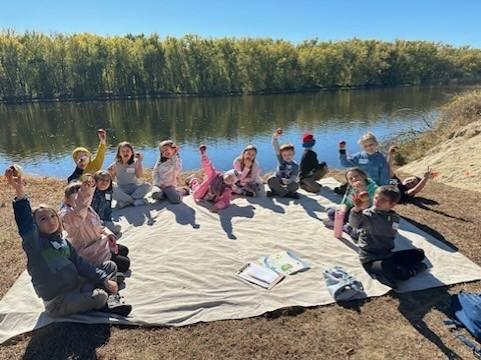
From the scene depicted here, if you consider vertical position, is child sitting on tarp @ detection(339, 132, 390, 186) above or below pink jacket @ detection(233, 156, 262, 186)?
above

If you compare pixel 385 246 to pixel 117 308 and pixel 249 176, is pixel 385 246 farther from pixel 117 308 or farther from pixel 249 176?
pixel 249 176

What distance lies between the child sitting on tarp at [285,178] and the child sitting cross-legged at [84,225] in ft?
12.3

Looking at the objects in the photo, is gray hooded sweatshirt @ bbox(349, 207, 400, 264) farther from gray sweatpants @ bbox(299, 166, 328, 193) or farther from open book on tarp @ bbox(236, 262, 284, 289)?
gray sweatpants @ bbox(299, 166, 328, 193)

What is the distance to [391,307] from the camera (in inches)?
173

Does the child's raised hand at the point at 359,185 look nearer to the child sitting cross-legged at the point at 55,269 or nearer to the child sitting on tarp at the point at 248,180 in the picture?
the child sitting on tarp at the point at 248,180

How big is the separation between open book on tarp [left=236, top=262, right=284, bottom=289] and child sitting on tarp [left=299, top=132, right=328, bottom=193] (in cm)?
339

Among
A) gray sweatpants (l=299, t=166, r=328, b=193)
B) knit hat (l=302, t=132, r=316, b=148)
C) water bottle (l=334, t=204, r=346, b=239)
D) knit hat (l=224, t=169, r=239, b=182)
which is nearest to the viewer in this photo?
water bottle (l=334, t=204, r=346, b=239)

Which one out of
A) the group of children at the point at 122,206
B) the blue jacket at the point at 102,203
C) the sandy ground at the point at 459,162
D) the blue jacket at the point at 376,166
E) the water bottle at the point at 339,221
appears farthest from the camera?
the sandy ground at the point at 459,162

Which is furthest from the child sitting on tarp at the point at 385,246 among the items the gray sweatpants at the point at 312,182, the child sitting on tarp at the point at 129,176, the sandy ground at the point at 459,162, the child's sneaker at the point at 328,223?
the sandy ground at the point at 459,162

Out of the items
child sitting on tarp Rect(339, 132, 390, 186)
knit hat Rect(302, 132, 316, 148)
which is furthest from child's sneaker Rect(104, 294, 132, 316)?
knit hat Rect(302, 132, 316, 148)

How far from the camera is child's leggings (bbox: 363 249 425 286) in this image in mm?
4762

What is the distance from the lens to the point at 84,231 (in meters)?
4.79

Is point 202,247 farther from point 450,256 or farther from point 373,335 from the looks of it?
point 450,256

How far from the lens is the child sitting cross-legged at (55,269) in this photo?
12.1 feet
